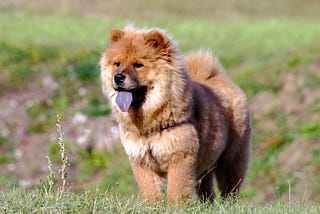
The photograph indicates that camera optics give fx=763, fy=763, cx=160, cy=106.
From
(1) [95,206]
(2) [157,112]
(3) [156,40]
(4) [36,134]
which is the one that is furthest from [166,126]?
(4) [36,134]

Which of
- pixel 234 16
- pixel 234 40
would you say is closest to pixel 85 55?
pixel 234 40

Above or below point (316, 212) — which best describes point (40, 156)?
below

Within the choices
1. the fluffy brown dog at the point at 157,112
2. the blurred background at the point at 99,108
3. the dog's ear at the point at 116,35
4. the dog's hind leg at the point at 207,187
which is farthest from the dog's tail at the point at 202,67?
the blurred background at the point at 99,108

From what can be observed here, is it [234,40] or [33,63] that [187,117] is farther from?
[234,40]

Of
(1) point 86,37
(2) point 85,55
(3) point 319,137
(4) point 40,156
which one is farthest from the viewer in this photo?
(1) point 86,37

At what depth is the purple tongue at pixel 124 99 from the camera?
312 inches

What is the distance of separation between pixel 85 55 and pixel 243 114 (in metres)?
11.2

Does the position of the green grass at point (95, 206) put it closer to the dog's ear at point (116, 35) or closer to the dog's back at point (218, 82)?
the dog's ear at point (116, 35)

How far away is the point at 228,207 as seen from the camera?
22.7 feet

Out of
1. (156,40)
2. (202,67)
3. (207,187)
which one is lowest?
(207,187)

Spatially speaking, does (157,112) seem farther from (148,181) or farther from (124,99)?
(148,181)

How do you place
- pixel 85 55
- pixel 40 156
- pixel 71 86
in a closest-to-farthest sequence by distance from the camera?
pixel 40 156 → pixel 71 86 → pixel 85 55

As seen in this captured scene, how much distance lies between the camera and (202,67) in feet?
31.2

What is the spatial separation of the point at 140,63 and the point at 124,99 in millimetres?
417
